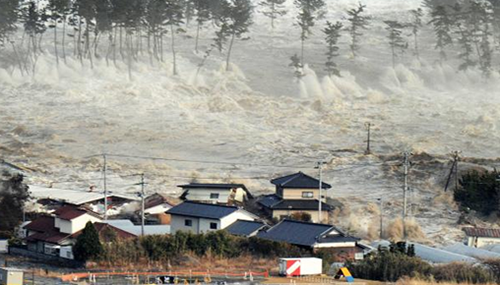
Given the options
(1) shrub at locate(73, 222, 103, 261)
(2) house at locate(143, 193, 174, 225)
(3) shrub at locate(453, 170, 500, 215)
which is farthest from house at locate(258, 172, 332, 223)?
(1) shrub at locate(73, 222, 103, 261)

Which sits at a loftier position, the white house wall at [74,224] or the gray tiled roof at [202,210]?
the gray tiled roof at [202,210]

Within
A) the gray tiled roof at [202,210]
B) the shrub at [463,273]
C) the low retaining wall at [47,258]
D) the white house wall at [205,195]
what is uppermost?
the white house wall at [205,195]

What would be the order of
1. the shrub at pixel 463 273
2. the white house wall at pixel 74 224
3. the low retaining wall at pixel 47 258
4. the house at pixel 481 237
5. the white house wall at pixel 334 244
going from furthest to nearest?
the house at pixel 481 237, the white house wall at pixel 74 224, the white house wall at pixel 334 244, the low retaining wall at pixel 47 258, the shrub at pixel 463 273

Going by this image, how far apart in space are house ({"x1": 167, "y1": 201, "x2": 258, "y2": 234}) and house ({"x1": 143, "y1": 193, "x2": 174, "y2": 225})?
154 inches

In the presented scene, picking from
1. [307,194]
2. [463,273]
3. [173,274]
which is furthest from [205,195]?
[463,273]

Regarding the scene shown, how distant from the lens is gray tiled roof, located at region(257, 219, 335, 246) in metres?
45.7

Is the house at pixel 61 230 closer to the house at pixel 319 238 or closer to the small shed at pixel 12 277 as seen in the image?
the house at pixel 319 238

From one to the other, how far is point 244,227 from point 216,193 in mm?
8720

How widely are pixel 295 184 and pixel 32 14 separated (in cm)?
4299

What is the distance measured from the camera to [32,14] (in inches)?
3684

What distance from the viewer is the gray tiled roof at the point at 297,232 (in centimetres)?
4565

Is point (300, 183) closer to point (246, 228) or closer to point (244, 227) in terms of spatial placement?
point (244, 227)

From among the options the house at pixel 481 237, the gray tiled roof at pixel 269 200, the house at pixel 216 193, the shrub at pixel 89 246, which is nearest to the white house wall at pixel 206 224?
the gray tiled roof at pixel 269 200

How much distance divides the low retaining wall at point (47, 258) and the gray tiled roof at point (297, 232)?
720 centimetres
